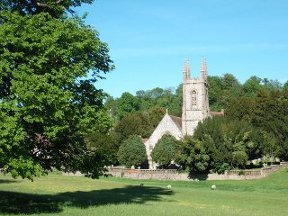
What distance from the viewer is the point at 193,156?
6494 centimetres

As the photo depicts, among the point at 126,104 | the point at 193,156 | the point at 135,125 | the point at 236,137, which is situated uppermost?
the point at 126,104

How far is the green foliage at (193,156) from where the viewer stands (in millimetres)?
64688

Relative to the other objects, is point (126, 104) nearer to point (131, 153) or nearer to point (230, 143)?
point (131, 153)

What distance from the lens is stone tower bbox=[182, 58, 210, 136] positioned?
3401 inches

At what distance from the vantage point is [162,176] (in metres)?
69.4

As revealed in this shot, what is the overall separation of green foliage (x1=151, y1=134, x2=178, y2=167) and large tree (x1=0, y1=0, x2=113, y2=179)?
50.1 metres

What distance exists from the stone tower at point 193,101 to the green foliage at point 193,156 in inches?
750

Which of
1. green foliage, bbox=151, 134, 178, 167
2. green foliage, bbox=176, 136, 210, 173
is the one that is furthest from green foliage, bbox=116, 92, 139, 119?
green foliage, bbox=176, 136, 210, 173

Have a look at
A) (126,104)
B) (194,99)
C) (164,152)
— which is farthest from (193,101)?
(126,104)

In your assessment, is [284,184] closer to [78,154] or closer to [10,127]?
[78,154]

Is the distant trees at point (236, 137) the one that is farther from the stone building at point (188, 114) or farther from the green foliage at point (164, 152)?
the stone building at point (188, 114)

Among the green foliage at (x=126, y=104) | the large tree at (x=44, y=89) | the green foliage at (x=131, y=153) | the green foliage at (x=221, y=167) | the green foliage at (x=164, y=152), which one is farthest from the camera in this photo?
the green foliage at (x=126, y=104)

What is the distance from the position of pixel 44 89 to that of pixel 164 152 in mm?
56931

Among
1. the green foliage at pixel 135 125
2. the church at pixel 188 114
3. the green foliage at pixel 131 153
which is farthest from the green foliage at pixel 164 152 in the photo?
the green foliage at pixel 135 125
